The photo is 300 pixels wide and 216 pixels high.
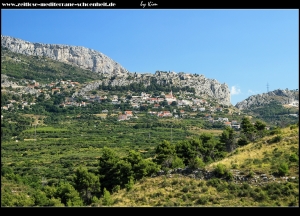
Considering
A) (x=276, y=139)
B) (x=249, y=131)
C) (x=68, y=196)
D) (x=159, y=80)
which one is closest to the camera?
(x=68, y=196)

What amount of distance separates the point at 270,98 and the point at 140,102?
55791mm

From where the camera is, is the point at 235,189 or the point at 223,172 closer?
the point at 235,189

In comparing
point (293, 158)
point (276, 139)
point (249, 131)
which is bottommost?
point (293, 158)

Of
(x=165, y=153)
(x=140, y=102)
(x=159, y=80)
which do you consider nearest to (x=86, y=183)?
(x=165, y=153)

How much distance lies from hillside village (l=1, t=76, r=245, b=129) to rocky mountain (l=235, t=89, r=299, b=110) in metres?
29.1

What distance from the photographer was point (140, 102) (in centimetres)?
9356

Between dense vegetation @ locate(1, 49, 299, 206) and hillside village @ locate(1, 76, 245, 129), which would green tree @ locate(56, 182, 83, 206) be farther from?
hillside village @ locate(1, 76, 245, 129)

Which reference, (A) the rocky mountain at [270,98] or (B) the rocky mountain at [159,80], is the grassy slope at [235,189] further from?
(A) the rocky mountain at [270,98]

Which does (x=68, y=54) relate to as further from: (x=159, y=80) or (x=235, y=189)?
(x=235, y=189)

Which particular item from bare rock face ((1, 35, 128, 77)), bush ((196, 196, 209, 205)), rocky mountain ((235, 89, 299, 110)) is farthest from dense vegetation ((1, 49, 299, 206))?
bare rock face ((1, 35, 128, 77))

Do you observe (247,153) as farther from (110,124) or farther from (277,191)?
(110,124)

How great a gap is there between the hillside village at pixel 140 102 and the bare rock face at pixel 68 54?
218 feet

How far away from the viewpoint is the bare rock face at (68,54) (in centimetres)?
16525
